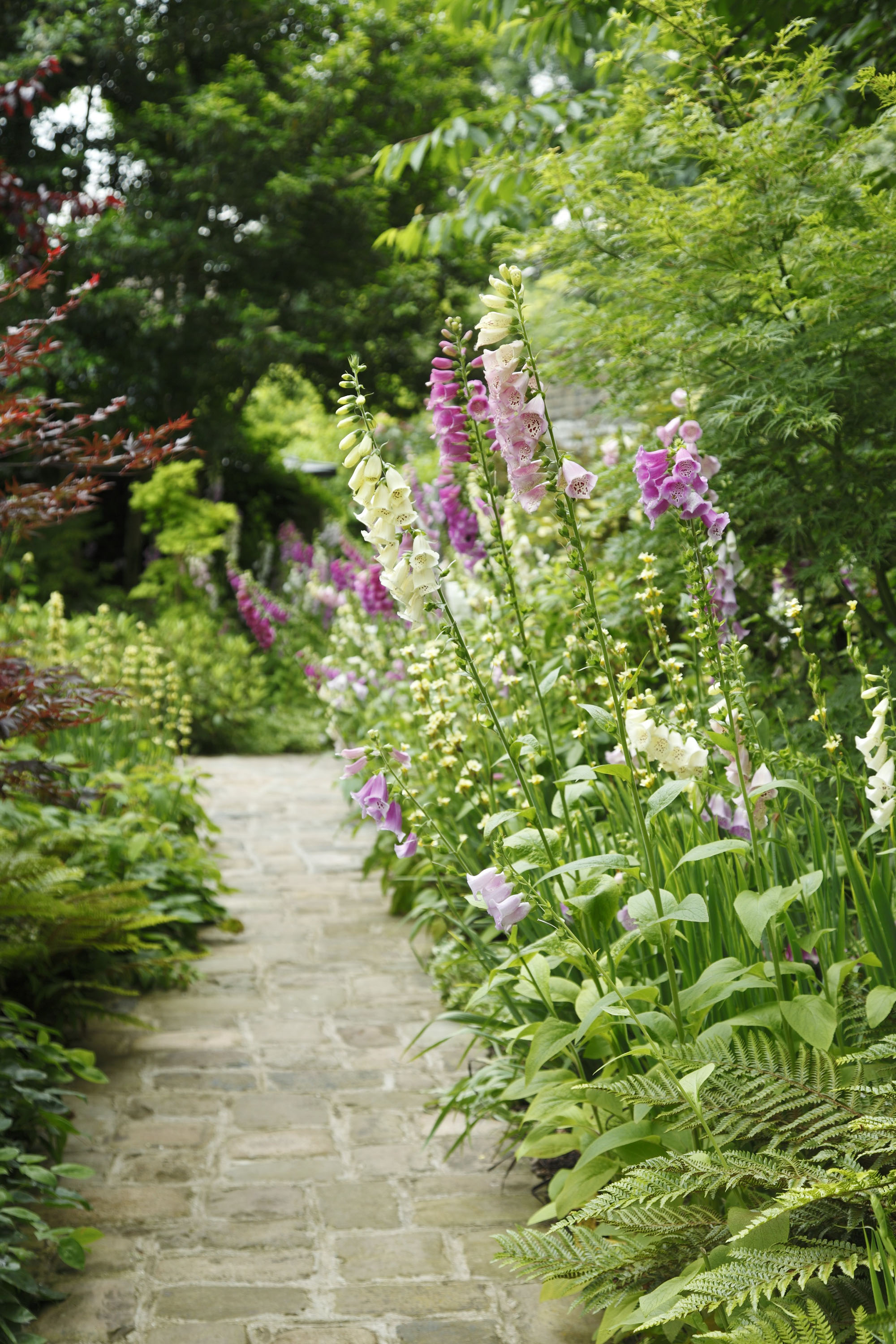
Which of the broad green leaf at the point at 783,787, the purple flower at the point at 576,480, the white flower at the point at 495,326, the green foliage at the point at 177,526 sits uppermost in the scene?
the green foliage at the point at 177,526

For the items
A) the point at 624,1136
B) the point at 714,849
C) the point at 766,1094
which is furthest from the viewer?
the point at 624,1136

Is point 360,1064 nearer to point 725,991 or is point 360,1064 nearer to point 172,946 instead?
point 172,946

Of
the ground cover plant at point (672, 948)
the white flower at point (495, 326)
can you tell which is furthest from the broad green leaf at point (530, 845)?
the white flower at point (495, 326)

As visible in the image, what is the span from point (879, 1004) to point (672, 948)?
0.41 meters

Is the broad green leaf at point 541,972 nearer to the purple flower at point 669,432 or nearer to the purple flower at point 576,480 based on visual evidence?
the purple flower at point 576,480

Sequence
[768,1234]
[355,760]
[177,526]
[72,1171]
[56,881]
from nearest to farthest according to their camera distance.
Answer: [768,1234] → [355,760] → [72,1171] → [56,881] → [177,526]

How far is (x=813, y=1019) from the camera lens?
1.67 m

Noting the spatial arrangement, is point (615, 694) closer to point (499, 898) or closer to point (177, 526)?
point (499, 898)

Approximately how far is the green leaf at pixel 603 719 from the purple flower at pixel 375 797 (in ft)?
1.31

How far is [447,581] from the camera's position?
489 cm

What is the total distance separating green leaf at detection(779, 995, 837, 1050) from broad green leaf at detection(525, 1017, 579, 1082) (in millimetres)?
362

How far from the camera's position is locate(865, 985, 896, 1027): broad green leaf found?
62.5 inches

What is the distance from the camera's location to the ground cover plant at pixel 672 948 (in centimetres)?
152

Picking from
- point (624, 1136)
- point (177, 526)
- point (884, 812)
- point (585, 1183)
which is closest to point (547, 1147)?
point (585, 1183)
